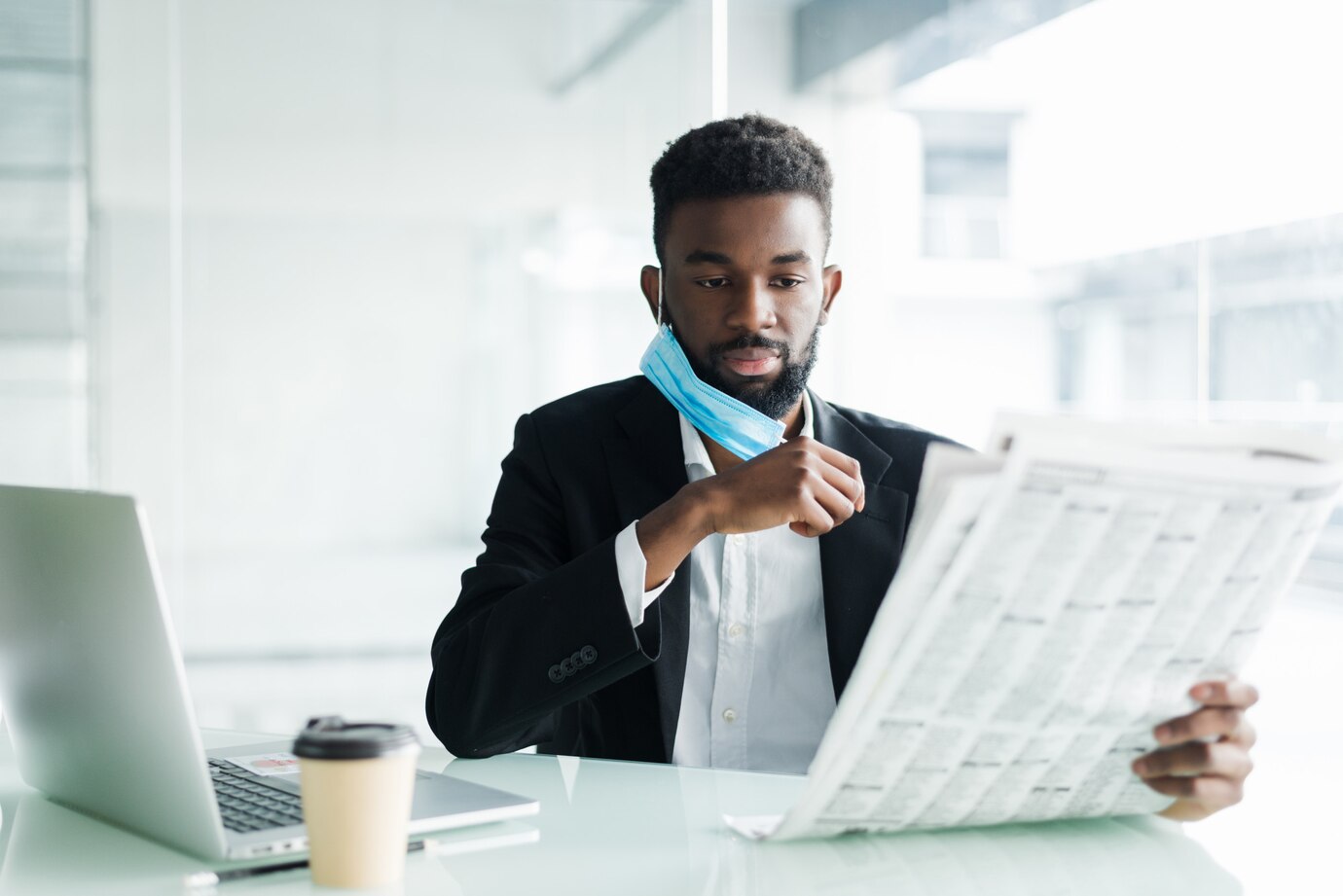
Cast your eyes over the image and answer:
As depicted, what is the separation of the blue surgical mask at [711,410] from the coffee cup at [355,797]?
Answer: 898 millimetres

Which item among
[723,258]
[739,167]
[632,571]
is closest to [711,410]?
[723,258]

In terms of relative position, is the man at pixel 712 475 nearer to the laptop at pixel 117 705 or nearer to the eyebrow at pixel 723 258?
the eyebrow at pixel 723 258

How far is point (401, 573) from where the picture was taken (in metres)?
3.71

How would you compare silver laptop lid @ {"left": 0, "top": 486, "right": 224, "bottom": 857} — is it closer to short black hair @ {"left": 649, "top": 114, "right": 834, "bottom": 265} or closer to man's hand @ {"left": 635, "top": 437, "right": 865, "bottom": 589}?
man's hand @ {"left": 635, "top": 437, "right": 865, "bottom": 589}

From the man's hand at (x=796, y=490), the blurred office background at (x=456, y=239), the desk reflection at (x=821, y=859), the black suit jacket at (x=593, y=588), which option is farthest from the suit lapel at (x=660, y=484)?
the blurred office background at (x=456, y=239)

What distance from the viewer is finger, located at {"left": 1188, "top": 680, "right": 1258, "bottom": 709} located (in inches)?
36.5

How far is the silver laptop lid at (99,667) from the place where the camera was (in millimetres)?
821

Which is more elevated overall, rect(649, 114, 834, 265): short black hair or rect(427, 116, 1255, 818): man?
rect(649, 114, 834, 265): short black hair

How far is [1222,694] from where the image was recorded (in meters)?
0.93

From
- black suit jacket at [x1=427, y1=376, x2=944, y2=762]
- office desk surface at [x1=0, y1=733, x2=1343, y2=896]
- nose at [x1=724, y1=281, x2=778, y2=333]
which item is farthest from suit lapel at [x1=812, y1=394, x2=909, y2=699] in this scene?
office desk surface at [x1=0, y1=733, x2=1343, y2=896]

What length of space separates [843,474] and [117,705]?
643 millimetres

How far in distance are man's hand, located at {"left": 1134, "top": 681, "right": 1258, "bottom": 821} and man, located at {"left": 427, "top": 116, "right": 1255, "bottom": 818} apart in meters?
0.54

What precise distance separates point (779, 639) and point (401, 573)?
2266 millimetres

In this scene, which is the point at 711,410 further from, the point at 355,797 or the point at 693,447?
the point at 355,797
